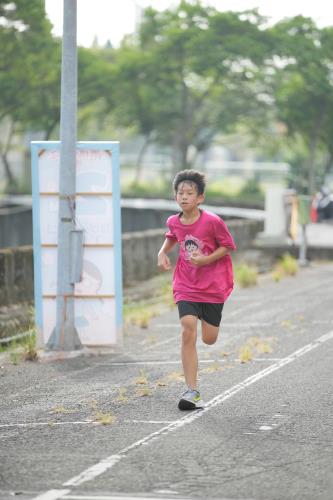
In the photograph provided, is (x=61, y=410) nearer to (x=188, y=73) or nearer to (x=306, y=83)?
(x=306, y=83)

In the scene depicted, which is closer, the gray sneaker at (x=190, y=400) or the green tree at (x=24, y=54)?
the gray sneaker at (x=190, y=400)

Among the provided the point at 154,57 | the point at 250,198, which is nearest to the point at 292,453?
the point at 154,57

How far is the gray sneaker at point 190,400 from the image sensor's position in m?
8.55

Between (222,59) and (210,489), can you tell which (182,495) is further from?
(222,59)

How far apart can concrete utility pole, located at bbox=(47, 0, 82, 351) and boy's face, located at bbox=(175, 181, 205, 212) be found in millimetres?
3415

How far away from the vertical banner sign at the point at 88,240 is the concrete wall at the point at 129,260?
3.13 metres

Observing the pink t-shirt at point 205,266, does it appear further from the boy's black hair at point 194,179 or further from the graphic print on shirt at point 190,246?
the boy's black hair at point 194,179

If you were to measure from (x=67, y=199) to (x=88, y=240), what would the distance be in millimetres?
600

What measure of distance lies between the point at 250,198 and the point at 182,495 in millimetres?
37731

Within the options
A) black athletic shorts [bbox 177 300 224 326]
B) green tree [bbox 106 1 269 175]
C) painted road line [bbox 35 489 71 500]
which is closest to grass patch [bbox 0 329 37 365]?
black athletic shorts [bbox 177 300 224 326]

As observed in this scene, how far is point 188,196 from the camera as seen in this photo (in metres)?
8.55

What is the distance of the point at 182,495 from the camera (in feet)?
20.4

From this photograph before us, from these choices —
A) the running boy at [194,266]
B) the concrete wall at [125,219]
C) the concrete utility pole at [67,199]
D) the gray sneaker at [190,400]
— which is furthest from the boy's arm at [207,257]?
the concrete wall at [125,219]

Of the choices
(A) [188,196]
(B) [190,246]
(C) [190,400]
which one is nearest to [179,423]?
(C) [190,400]
